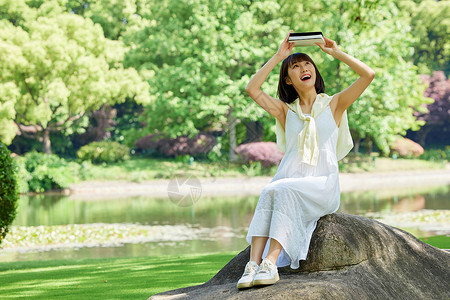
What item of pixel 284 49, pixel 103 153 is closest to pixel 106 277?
pixel 284 49

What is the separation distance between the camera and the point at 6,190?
7332 mm

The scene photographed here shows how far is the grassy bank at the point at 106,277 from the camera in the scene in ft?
17.2

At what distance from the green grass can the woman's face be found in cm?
249

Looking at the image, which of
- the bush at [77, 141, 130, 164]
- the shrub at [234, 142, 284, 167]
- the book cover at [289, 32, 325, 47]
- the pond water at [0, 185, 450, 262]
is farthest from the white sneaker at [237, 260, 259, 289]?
the bush at [77, 141, 130, 164]

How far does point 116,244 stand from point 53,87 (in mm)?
15476

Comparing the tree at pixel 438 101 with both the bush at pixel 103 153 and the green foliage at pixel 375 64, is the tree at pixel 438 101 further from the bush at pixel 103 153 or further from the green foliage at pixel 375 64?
the bush at pixel 103 153

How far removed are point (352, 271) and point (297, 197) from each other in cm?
59

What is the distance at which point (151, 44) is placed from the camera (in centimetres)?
2700

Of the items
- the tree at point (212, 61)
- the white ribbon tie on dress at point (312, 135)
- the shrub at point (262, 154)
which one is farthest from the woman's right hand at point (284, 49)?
the shrub at point (262, 154)

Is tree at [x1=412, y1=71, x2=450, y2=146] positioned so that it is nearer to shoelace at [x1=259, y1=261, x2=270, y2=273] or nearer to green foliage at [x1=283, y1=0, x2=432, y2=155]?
green foliage at [x1=283, y1=0, x2=432, y2=155]

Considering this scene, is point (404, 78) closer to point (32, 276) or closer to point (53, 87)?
point (53, 87)

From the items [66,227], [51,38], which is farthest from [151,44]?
[66,227]

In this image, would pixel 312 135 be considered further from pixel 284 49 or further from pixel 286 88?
pixel 284 49

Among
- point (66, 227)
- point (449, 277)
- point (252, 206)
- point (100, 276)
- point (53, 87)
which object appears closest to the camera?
point (449, 277)
